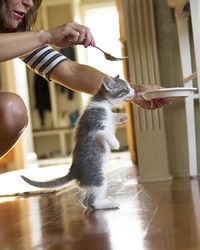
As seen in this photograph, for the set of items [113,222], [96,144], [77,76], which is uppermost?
[77,76]

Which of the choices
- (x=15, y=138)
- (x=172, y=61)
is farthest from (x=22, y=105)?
(x=172, y=61)

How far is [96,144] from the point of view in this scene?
140cm

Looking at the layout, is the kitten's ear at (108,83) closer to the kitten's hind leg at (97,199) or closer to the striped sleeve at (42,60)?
the striped sleeve at (42,60)

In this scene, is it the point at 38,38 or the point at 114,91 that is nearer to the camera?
the point at 38,38

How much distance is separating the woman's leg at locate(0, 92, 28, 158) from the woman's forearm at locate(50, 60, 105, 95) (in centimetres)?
17

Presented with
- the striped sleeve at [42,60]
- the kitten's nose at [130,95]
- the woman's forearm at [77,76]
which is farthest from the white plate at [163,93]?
the striped sleeve at [42,60]

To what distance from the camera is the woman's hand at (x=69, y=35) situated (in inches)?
45.3

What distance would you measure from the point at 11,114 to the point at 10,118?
1 centimetres

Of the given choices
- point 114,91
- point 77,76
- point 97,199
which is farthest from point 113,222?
point 77,76

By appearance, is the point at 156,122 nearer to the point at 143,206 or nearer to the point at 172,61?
the point at 172,61

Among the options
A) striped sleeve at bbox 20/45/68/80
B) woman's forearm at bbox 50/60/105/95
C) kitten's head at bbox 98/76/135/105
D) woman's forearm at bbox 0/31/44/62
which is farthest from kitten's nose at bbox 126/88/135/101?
woman's forearm at bbox 0/31/44/62

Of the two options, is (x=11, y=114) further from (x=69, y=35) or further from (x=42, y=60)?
(x=69, y=35)

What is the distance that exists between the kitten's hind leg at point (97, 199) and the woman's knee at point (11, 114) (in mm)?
329

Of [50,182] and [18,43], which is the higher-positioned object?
[18,43]
